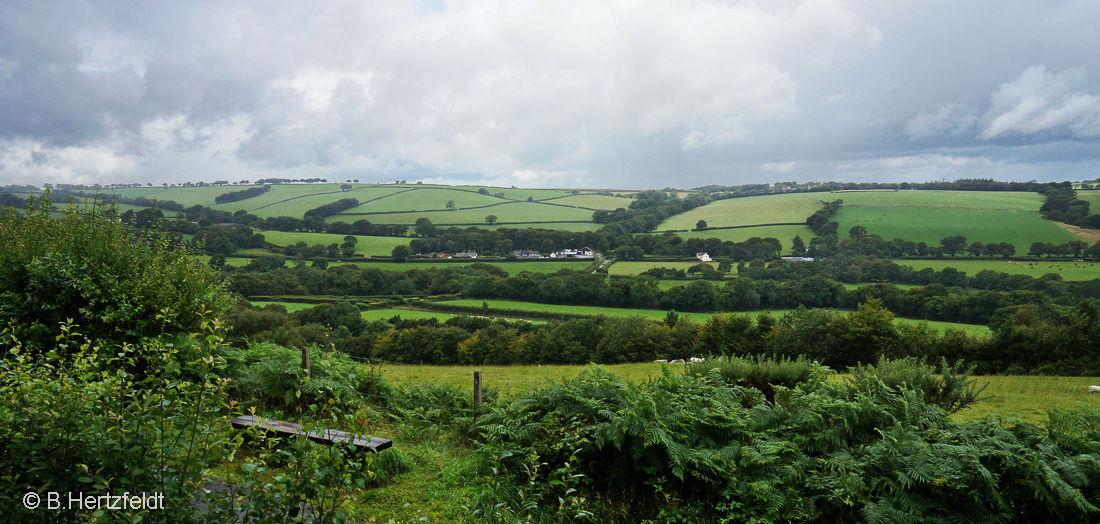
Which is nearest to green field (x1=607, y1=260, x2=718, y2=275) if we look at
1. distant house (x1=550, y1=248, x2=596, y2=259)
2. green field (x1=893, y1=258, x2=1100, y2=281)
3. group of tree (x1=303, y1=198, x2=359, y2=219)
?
distant house (x1=550, y1=248, x2=596, y2=259)

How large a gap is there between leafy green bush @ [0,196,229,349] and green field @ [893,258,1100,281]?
6847 centimetres

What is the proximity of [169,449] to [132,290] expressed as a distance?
799 cm

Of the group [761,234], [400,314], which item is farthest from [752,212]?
[400,314]

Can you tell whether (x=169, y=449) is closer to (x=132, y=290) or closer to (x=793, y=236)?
(x=132, y=290)

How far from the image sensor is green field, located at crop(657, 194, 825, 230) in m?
94.6

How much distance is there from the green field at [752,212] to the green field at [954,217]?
23.3 ft

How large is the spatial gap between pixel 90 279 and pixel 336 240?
76.7 m

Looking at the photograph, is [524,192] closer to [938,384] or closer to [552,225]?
[552,225]

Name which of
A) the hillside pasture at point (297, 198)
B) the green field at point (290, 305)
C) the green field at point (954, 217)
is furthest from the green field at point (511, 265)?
the green field at point (954, 217)

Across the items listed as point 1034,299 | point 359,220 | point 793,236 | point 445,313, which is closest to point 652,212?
point 793,236

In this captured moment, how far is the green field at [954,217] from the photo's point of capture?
212ft

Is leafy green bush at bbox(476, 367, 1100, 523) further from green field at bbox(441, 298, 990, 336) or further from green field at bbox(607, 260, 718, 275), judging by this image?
green field at bbox(607, 260, 718, 275)

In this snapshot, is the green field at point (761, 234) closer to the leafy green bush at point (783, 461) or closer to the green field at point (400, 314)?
the green field at point (400, 314)

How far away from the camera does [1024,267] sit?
178 ft
